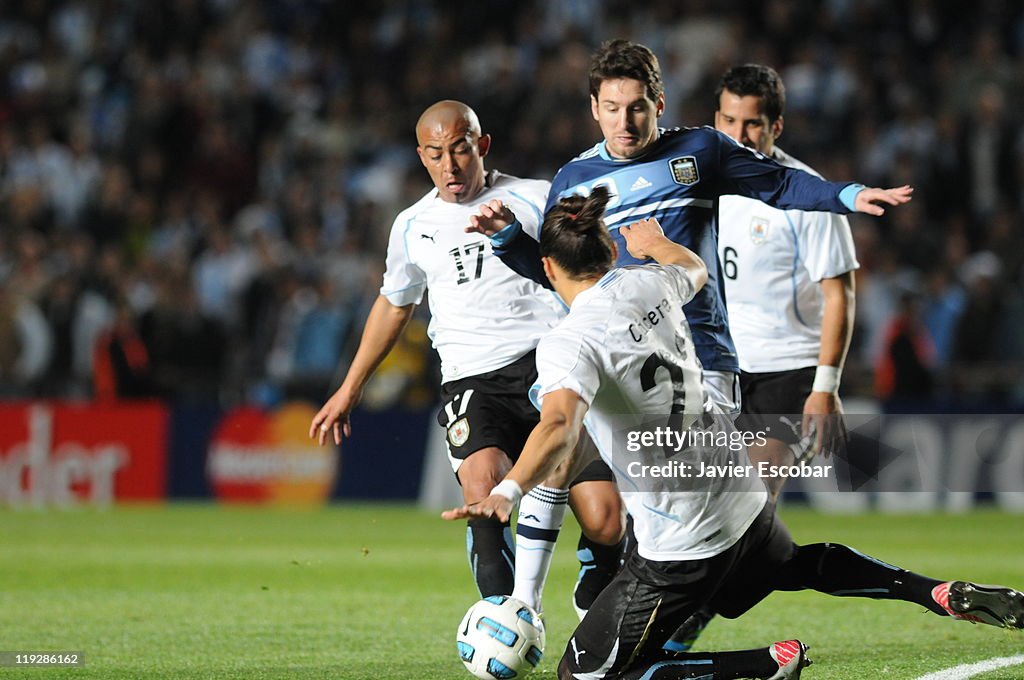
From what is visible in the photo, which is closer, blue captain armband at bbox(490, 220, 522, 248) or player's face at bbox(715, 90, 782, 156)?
blue captain armband at bbox(490, 220, 522, 248)

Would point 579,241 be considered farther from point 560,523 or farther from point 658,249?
point 560,523

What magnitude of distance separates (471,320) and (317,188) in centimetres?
1184

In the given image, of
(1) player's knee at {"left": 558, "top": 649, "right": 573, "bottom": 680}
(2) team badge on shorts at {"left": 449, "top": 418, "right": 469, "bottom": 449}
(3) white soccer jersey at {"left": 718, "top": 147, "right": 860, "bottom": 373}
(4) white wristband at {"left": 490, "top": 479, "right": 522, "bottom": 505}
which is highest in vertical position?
(3) white soccer jersey at {"left": 718, "top": 147, "right": 860, "bottom": 373}

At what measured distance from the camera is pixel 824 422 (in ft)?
22.8

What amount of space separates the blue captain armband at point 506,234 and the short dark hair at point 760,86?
1620 mm

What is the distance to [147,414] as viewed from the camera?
16031mm

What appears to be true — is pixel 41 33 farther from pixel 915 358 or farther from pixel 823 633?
pixel 823 633

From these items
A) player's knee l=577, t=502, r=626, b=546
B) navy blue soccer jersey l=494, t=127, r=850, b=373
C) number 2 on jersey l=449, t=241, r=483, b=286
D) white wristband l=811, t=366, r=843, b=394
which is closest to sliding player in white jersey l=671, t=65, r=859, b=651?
white wristband l=811, t=366, r=843, b=394

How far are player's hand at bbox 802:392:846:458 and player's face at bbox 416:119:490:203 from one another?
6.10 ft

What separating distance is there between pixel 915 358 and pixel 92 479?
27.8 ft

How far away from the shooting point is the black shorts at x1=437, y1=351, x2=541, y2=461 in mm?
6672

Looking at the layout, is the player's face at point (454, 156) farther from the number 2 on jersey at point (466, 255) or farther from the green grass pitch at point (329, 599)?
the green grass pitch at point (329, 599)

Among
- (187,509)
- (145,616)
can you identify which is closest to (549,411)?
(145,616)

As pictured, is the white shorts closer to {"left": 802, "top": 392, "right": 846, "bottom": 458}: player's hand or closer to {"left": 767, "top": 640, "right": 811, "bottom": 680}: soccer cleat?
{"left": 802, "top": 392, "right": 846, "bottom": 458}: player's hand
